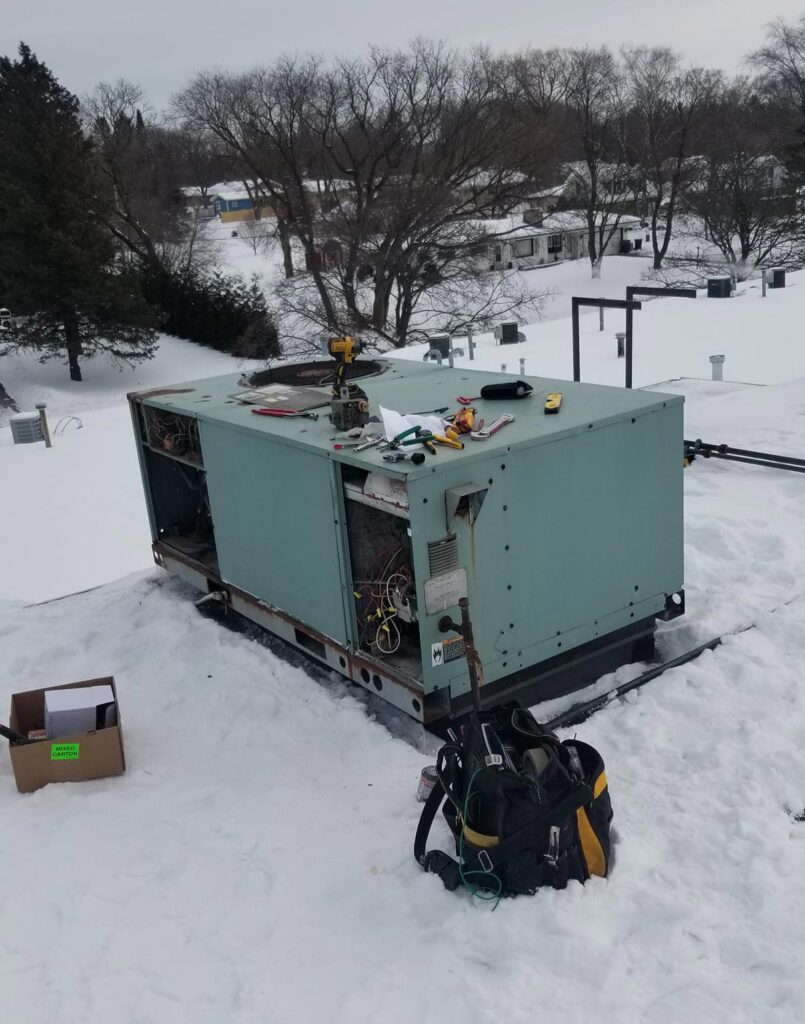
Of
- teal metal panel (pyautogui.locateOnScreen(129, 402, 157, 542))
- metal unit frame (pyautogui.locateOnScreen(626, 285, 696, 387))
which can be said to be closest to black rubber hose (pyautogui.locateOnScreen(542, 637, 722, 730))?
teal metal panel (pyautogui.locateOnScreen(129, 402, 157, 542))

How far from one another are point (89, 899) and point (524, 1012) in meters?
1.48

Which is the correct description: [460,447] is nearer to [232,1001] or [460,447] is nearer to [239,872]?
[239,872]

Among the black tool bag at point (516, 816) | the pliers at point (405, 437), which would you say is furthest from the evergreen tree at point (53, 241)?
the black tool bag at point (516, 816)

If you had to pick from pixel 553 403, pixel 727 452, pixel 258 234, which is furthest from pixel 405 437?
pixel 258 234

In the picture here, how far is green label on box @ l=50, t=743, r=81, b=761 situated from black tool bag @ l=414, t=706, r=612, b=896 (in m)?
1.50

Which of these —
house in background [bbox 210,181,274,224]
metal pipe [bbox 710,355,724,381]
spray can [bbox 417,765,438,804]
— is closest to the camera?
spray can [bbox 417,765,438,804]

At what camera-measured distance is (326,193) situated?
30578 mm

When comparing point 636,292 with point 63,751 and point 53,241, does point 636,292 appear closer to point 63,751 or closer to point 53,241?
Answer: point 63,751

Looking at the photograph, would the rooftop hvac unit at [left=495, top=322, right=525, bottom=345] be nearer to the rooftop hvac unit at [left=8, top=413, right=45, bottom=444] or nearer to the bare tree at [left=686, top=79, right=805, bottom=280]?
the rooftop hvac unit at [left=8, top=413, right=45, bottom=444]

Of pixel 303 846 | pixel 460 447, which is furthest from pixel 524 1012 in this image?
pixel 460 447

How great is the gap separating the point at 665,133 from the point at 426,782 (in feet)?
141

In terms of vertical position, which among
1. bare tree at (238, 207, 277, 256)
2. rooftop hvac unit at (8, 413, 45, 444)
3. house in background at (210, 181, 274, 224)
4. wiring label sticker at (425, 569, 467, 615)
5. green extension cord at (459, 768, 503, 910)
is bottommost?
rooftop hvac unit at (8, 413, 45, 444)

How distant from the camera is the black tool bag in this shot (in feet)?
9.33

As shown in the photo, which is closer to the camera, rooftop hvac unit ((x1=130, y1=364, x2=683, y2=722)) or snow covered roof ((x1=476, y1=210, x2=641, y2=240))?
rooftop hvac unit ((x1=130, y1=364, x2=683, y2=722))
